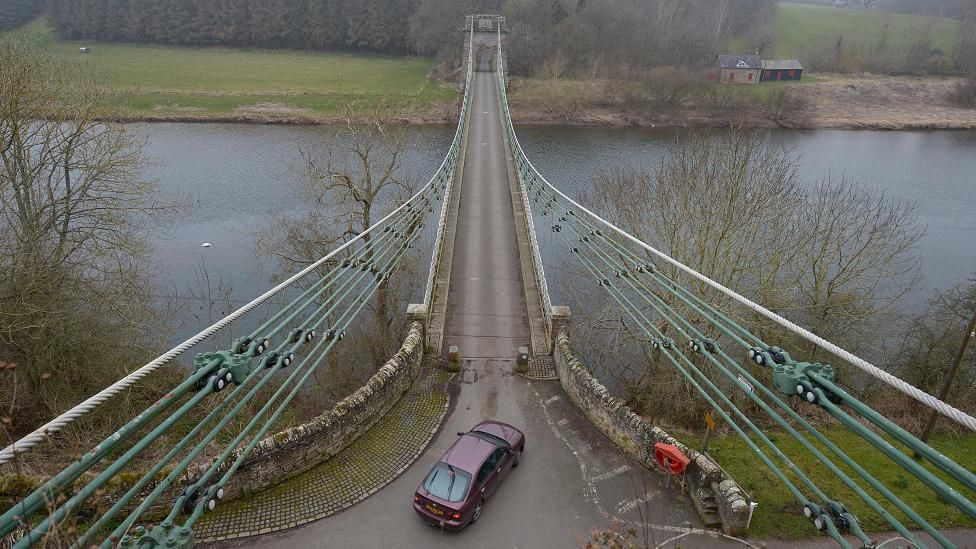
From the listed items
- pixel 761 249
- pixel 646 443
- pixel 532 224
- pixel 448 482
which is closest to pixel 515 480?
pixel 448 482

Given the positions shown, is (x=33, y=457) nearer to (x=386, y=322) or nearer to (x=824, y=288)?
(x=386, y=322)

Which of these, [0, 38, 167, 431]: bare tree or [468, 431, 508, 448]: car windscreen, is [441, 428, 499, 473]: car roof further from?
[0, 38, 167, 431]: bare tree

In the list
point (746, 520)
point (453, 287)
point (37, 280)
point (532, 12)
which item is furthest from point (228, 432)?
point (532, 12)

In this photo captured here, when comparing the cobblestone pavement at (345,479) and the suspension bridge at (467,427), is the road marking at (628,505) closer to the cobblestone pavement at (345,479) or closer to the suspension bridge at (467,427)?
the suspension bridge at (467,427)

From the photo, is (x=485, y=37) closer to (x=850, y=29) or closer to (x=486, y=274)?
(x=486, y=274)

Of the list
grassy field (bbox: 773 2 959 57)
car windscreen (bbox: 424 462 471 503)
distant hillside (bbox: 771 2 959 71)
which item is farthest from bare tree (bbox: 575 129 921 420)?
grassy field (bbox: 773 2 959 57)

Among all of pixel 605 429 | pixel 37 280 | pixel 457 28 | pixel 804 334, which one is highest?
pixel 457 28
